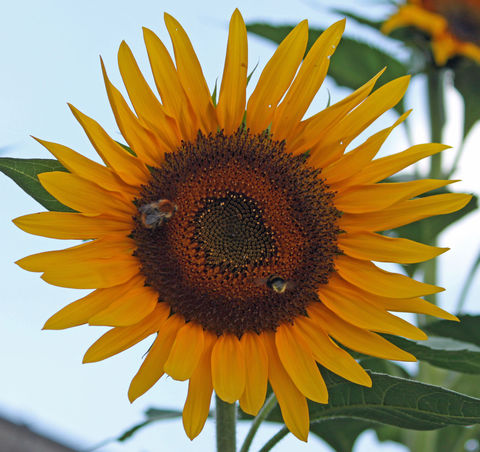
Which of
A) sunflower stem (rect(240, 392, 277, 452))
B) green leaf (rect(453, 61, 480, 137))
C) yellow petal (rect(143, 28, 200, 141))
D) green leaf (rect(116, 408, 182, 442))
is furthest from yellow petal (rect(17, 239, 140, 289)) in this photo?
green leaf (rect(453, 61, 480, 137))

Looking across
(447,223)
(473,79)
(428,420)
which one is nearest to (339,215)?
(428,420)

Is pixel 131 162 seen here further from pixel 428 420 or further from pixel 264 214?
pixel 428 420

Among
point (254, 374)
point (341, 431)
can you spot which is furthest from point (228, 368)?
point (341, 431)

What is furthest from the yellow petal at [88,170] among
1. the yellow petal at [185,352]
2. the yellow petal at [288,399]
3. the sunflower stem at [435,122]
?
the sunflower stem at [435,122]

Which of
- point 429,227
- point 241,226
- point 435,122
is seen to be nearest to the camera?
point 241,226

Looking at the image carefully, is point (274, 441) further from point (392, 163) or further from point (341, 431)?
point (341, 431)

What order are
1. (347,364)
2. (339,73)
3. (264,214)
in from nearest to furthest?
(347,364) → (264,214) → (339,73)
